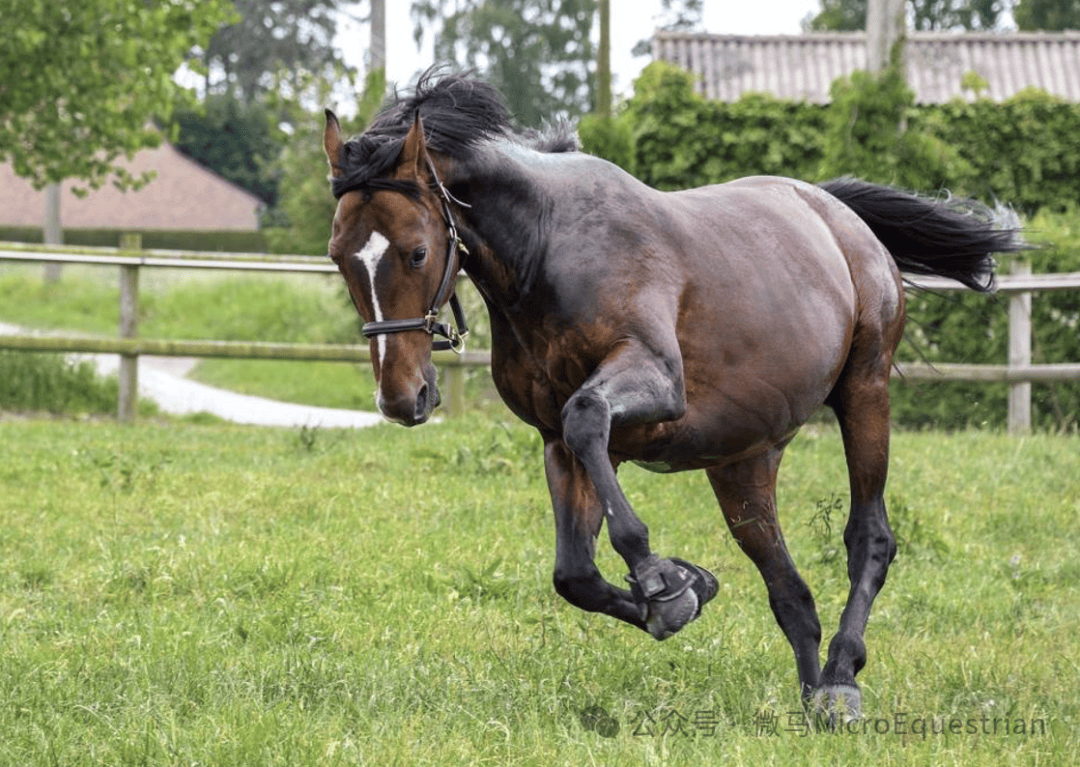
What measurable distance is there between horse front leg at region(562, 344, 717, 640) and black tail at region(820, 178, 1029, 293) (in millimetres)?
2123

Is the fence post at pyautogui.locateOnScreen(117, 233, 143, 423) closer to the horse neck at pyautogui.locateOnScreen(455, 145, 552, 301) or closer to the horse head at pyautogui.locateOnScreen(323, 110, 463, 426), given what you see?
the horse neck at pyautogui.locateOnScreen(455, 145, 552, 301)

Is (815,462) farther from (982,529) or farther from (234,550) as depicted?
(234,550)

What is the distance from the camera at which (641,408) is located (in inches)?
151

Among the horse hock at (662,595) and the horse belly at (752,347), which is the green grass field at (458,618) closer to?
the horse hock at (662,595)

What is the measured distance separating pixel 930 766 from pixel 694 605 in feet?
2.59

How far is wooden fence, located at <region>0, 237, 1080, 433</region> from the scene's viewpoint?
11.5 m

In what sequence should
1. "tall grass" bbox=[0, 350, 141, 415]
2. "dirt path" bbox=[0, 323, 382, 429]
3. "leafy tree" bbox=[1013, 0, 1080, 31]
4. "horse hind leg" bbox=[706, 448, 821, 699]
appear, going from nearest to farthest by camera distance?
"horse hind leg" bbox=[706, 448, 821, 699]
"tall grass" bbox=[0, 350, 141, 415]
"dirt path" bbox=[0, 323, 382, 429]
"leafy tree" bbox=[1013, 0, 1080, 31]

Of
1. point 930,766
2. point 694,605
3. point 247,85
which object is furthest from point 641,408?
point 247,85

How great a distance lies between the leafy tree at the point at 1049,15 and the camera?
4234 centimetres

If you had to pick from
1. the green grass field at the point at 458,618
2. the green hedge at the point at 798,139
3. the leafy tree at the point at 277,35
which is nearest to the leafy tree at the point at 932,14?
the leafy tree at the point at 277,35

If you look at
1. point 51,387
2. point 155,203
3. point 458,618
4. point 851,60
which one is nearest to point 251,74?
point 155,203

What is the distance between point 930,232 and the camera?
5.64 metres

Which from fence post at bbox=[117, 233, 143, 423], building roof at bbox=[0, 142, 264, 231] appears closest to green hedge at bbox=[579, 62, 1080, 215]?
fence post at bbox=[117, 233, 143, 423]

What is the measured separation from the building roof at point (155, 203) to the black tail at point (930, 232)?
46.9m
